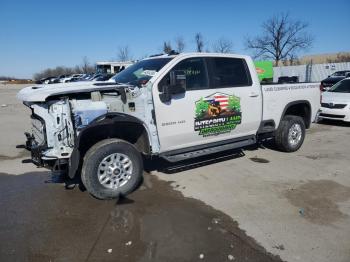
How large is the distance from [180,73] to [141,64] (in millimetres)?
1125

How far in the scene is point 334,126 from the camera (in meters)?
11.2

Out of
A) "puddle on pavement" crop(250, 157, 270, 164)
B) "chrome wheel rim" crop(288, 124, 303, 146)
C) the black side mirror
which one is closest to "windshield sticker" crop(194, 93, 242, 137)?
the black side mirror

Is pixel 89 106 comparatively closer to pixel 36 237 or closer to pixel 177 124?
pixel 177 124

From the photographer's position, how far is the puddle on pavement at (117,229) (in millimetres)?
3594

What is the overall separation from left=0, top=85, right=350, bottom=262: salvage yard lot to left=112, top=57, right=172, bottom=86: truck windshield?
5.55ft

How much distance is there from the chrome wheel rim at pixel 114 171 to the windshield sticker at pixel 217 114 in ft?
4.42

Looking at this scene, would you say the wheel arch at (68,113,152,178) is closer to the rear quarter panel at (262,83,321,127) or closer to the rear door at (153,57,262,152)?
the rear door at (153,57,262,152)

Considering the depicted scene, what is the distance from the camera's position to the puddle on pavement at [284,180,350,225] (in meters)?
4.44

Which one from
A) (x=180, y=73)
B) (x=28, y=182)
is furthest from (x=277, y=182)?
(x=28, y=182)

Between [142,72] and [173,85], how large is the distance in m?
0.75

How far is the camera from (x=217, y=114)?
6016mm

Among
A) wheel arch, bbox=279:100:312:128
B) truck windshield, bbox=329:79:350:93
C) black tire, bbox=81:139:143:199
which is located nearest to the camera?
black tire, bbox=81:139:143:199

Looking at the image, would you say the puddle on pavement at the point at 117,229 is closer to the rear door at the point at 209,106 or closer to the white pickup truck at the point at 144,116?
the white pickup truck at the point at 144,116

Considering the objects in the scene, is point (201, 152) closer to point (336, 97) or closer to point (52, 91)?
point (52, 91)
